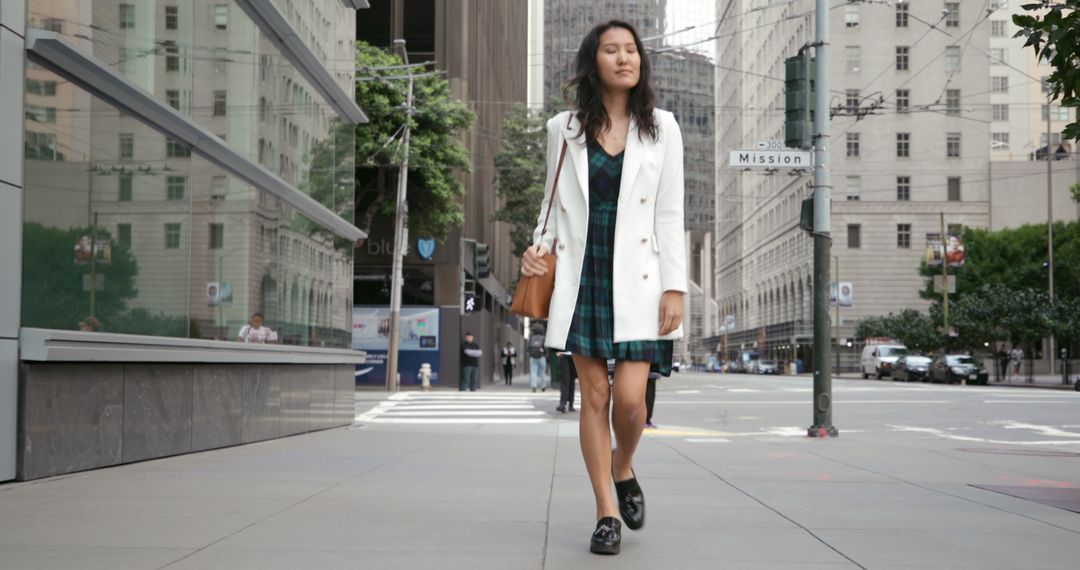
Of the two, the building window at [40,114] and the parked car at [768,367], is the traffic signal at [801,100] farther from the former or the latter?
the parked car at [768,367]

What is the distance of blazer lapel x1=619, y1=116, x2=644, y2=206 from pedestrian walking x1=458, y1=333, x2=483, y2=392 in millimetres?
24360

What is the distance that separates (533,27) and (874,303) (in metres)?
38.1

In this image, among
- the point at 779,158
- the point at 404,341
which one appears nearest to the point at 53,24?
the point at 779,158

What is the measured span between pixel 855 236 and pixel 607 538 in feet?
234

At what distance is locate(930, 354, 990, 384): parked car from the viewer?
4169cm

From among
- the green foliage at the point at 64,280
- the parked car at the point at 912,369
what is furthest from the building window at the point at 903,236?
the green foliage at the point at 64,280

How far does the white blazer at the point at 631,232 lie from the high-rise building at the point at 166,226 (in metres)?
3.50

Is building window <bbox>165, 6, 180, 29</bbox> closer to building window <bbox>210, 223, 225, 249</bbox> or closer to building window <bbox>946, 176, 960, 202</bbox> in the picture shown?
building window <bbox>210, 223, 225, 249</bbox>

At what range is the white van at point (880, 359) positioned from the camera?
5234cm

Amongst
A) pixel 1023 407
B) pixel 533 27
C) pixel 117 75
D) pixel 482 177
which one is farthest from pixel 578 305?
pixel 533 27

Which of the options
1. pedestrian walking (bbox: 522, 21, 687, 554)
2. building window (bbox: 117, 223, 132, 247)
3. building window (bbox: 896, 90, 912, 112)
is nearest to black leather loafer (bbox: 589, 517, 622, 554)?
pedestrian walking (bbox: 522, 21, 687, 554)

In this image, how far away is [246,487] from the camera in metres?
6.19

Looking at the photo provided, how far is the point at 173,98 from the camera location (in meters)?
8.49

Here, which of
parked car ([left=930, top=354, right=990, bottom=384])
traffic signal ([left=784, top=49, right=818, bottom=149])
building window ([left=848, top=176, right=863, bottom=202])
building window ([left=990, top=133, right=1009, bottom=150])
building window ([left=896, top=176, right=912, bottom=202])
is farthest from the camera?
building window ([left=990, top=133, right=1009, bottom=150])
